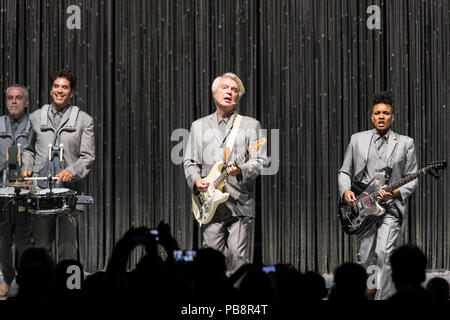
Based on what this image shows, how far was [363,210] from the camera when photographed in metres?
7.16

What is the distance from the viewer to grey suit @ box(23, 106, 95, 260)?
23.1ft

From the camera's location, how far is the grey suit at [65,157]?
7031mm

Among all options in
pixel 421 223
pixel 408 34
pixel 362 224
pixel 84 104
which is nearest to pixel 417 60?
pixel 408 34

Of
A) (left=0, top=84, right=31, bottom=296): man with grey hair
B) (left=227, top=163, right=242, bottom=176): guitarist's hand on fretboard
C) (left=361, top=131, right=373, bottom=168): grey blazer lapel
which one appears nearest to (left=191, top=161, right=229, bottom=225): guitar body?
(left=227, top=163, right=242, bottom=176): guitarist's hand on fretboard

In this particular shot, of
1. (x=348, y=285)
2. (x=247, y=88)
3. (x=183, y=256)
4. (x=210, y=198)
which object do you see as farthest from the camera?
(x=247, y=88)

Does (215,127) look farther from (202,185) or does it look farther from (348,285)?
(348,285)

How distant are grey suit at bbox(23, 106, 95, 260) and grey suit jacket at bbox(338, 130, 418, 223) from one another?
207cm

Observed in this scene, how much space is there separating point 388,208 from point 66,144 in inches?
102

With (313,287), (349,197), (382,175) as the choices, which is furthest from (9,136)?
(313,287)

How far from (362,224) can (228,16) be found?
257 cm

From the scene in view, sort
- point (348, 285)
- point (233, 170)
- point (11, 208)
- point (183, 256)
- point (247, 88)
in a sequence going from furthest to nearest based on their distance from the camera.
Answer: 1. point (247, 88)
2. point (11, 208)
3. point (233, 170)
4. point (183, 256)
5. point (348, 285)

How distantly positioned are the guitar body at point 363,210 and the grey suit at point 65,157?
2.13 metres

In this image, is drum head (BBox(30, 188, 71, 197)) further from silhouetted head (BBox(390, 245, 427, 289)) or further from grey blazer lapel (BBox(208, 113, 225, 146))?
silhouetted head (BBox(390, 245, 427, 289))

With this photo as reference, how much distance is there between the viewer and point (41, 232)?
7.03 meters
